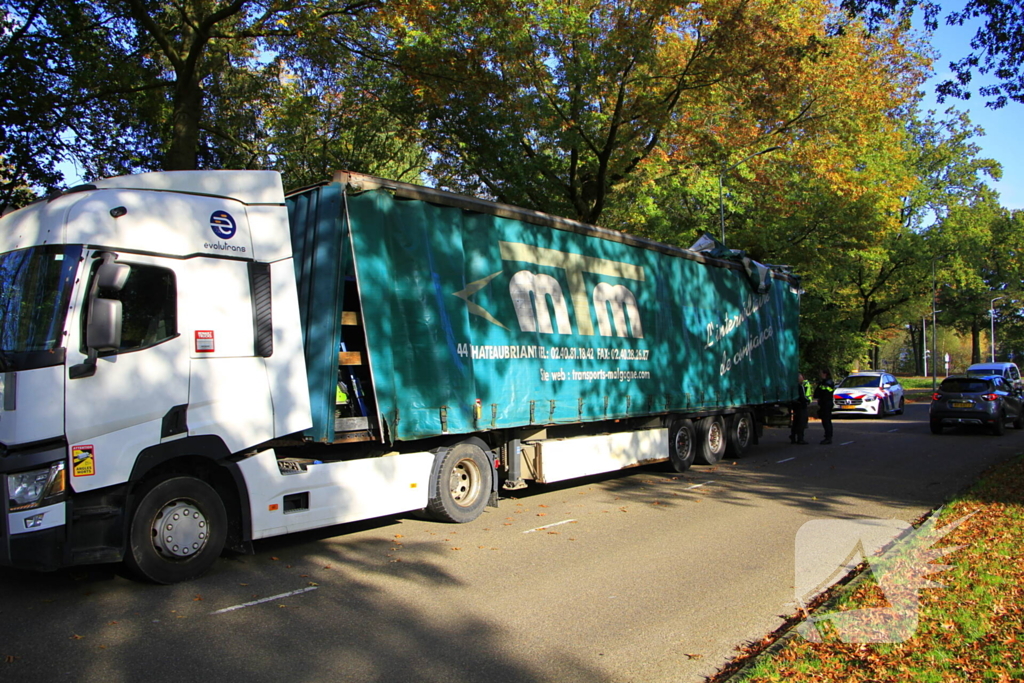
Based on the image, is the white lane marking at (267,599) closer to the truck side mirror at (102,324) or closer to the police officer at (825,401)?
the truck side mirror at (102,324)

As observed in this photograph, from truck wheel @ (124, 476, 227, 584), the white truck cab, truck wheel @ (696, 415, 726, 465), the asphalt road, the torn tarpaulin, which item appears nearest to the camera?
the asphalt road

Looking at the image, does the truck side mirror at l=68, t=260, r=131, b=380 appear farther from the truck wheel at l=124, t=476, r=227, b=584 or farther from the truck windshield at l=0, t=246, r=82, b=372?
the truck wheel at l=124, t=476, r=227, b=584

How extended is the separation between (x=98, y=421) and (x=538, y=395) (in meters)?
5.29

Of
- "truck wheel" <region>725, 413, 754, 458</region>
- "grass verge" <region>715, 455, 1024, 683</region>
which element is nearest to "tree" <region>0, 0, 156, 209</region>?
"truck wheel" <region>725, 413, 754, 458</region>

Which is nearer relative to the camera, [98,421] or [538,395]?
[98,421]

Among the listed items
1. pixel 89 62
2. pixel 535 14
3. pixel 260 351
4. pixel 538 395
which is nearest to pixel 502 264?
pixel 538 395

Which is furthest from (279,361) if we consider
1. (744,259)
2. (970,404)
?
(970,404)

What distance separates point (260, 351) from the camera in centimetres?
703

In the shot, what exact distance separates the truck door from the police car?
2501cm

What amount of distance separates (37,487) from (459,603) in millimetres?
3246

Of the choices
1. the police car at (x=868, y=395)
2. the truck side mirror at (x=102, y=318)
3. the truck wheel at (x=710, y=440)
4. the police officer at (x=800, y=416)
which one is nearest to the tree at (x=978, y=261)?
the police car at (x=868, y=395)

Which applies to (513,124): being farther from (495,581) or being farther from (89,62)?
(495,581)

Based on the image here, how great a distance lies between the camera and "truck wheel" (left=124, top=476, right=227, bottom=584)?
20.2 feet

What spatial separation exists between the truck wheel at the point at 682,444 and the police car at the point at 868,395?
50.9 feet
